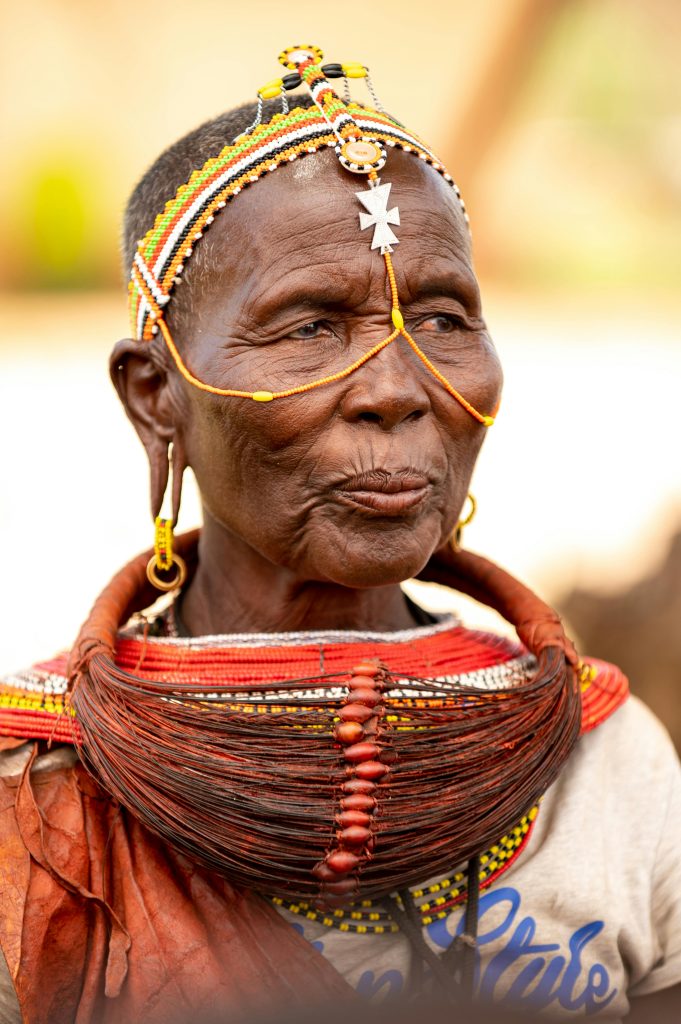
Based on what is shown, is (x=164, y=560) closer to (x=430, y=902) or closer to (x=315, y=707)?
(x=315, y=707)

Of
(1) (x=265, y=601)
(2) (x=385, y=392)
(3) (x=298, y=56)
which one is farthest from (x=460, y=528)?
(3) (x=298, y=56)

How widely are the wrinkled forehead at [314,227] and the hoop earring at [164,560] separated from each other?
558 millimetres

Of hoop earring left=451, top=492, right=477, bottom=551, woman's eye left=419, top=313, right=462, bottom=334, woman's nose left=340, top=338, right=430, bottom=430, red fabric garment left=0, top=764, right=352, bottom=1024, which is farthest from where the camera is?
hoop earring left=451, top=492, right=477, bottom=551

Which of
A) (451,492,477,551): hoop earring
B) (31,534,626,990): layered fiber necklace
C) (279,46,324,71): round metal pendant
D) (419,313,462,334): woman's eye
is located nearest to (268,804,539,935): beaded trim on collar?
(31,534,626,990): layered fiber necklace

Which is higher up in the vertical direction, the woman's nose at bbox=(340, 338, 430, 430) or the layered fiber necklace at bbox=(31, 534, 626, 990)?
the woman's nose at bbox=(340, 338, 430, 430)

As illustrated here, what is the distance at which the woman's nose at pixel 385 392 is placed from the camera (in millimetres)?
2467

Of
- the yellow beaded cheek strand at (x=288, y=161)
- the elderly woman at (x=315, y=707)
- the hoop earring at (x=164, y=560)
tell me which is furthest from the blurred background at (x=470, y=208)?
the yellow beaded cheek strand at (x=288, y=161)

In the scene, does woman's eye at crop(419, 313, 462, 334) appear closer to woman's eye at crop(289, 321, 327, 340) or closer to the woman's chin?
woman's eye at crop(289, 321, 327, 340)

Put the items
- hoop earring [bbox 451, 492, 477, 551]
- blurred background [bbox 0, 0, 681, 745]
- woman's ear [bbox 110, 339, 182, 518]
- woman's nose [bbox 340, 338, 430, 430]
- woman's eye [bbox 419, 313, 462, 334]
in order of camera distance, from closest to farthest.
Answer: woman's nose [bbox 340, 338, 430, 430] < woman's eye [bbox 419, 313, 462, 334] < woman's ear [bbox 110, 339, 182, 518] < hoop earring [bbox 451, 492, 477, 551] < blurred background [bbox 0, 0, 681, 745]

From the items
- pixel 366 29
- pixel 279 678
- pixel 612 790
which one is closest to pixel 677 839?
pixel 612 790

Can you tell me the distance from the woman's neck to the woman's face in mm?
161

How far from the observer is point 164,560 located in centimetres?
291

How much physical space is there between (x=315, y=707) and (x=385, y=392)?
618mm

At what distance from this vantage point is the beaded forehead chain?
255 centimetres
